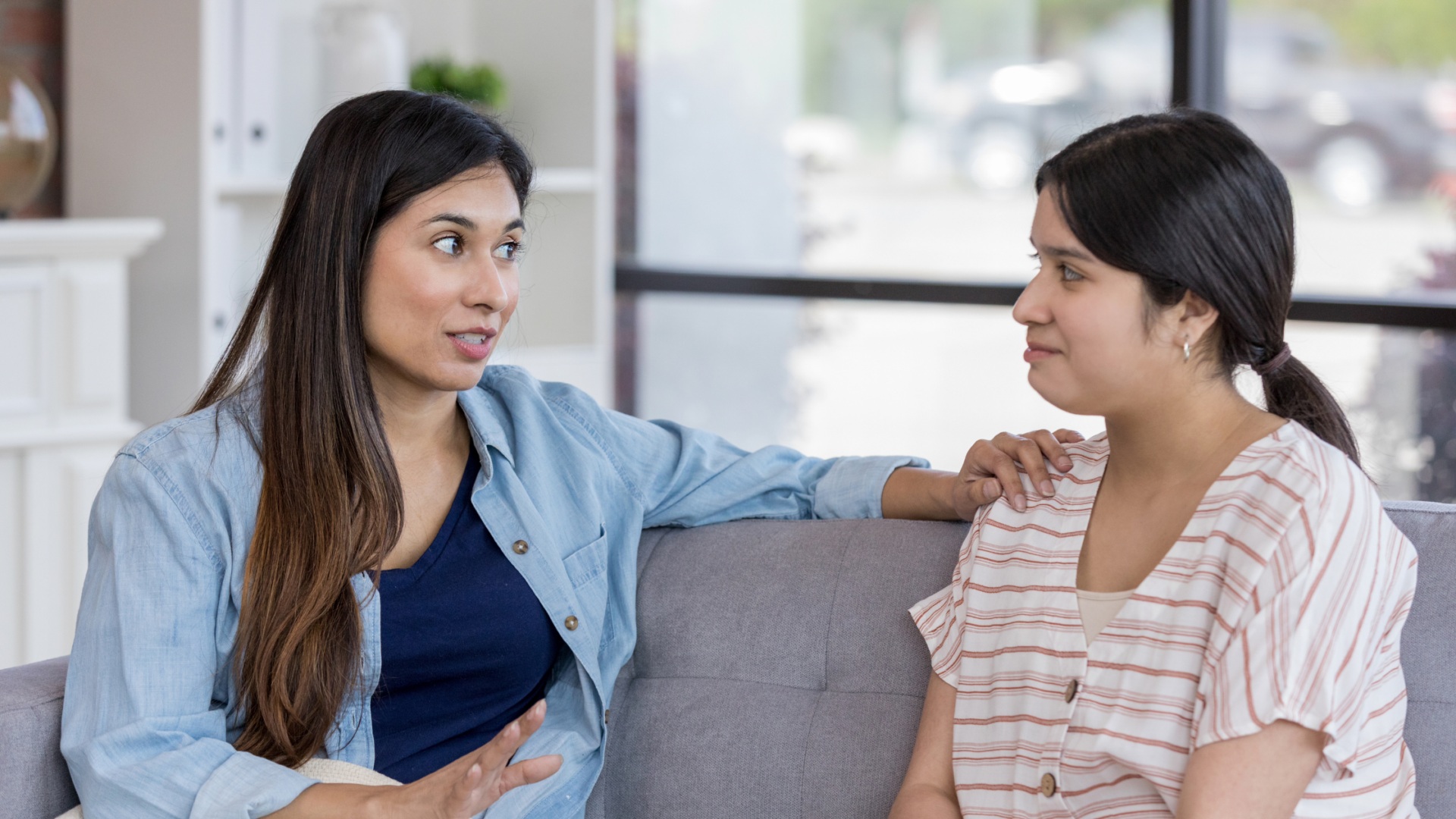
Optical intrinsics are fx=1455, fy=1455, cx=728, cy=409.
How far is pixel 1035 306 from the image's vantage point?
1251 millimetres

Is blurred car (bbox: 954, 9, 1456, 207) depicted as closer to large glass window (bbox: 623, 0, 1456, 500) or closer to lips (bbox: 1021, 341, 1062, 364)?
large glass window (bbox: 623, 0, 1456, 500)

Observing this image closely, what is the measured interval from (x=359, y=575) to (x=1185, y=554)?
77 cm

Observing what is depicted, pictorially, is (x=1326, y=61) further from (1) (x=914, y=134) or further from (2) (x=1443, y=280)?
(1) (x=914, y=134)

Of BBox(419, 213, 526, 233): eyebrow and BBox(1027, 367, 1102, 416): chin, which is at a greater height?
BBox(419, 213, 526, 233): eyebrow

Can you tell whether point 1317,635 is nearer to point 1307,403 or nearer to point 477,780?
point 1307,403

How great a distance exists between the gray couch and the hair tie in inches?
9.6

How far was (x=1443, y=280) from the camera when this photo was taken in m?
3.12

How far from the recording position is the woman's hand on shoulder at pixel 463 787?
1.17 m

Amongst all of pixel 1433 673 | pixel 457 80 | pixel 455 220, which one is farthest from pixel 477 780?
pixel 457 80

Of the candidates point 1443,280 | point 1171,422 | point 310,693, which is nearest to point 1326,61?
point 1443,280

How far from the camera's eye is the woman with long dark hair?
129 centimetres

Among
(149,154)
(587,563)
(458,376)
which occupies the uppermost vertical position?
(149,154)

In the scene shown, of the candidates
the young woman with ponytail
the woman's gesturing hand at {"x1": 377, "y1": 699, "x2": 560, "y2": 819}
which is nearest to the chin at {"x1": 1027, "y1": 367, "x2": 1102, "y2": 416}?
the young woman with ponytail

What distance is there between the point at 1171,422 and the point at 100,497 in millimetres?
971
